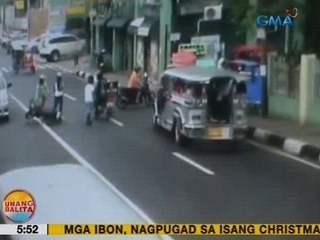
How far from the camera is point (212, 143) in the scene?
1386 cm

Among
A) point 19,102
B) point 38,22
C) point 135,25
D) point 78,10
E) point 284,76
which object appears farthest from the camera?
point 135,25

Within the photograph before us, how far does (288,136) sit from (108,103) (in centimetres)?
457

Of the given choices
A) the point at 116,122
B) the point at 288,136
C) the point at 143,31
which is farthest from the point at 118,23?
the point at 288,136

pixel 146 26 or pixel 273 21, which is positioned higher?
pixel 273 21

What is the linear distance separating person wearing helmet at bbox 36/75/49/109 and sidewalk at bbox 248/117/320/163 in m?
3.83

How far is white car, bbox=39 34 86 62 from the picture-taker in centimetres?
2291

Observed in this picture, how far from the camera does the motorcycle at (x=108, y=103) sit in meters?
17.4

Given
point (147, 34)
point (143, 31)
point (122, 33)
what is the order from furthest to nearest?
point (122, 33) < point (143, 31) < point (147, 34)

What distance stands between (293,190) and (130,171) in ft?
6.56

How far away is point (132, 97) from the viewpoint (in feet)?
67.0

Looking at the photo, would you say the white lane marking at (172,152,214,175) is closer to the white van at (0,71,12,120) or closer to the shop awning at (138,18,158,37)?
the white van at (0,71,12,120)

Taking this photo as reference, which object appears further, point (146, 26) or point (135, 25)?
point (135, 25)

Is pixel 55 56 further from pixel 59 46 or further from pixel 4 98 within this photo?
pixel 4 98

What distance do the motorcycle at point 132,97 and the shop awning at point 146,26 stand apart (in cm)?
861
